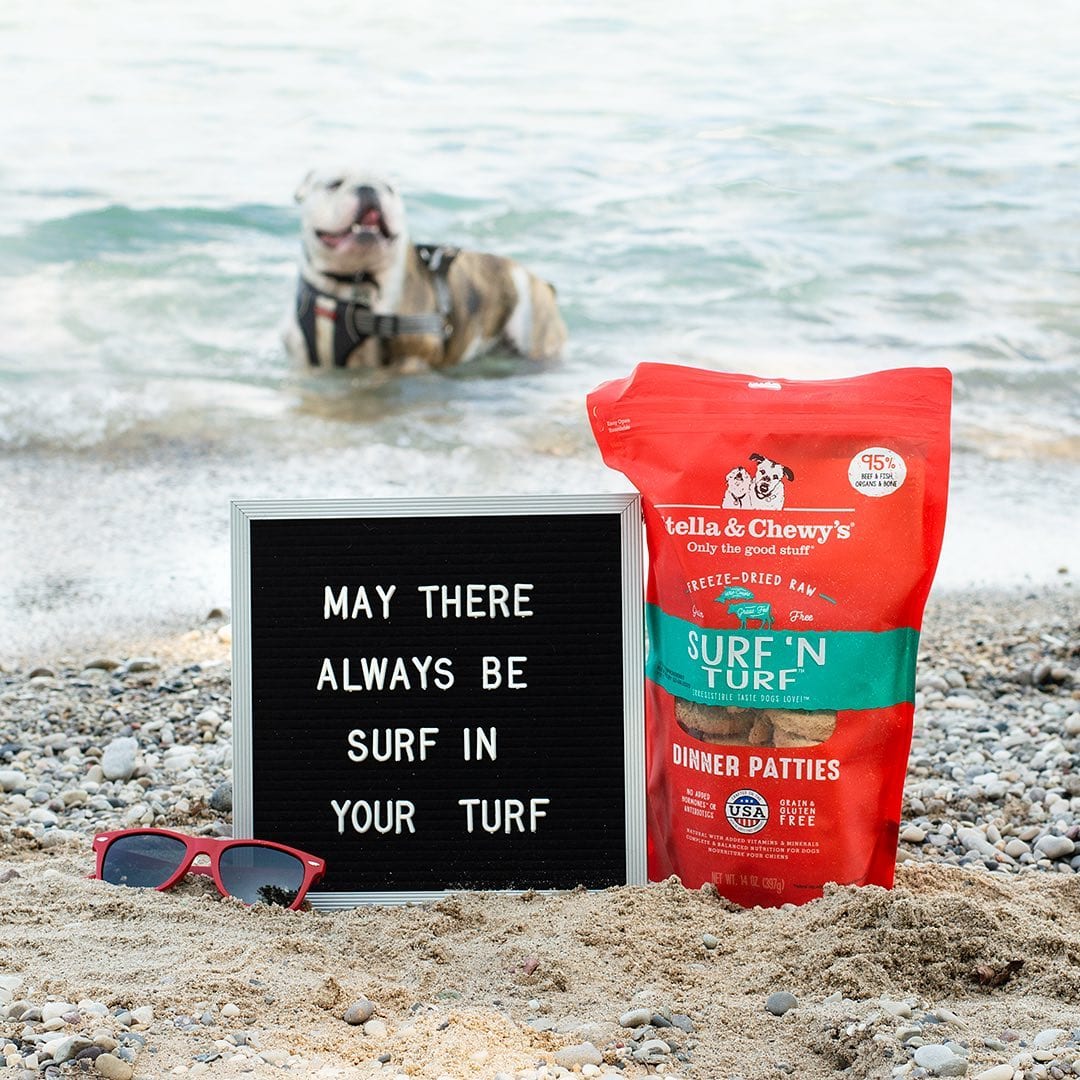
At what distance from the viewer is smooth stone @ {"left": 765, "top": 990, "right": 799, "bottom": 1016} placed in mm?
1282

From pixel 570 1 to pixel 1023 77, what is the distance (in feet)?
9.86

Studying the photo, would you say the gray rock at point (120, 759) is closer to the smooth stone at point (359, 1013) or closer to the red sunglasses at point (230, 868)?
the red sunglasses at point (230, 868)

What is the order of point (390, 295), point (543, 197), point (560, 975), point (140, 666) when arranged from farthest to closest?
1. point (543, 197)
2. point (390, 295)
3. point (140, 666)
4. point (560, 975)

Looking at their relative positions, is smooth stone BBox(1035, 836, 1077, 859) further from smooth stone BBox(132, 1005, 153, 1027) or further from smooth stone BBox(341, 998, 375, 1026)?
smooth stone BBox(132, 1005, 153, 1027)

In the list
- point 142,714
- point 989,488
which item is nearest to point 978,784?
point 142,714

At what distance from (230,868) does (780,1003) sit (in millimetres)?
673

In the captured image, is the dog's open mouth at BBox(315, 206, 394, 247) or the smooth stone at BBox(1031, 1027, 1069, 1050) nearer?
the smooth stone at BBox(1031, 1027, 1069, 1050)

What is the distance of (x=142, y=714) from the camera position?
8.05 feet

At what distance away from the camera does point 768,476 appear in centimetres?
153

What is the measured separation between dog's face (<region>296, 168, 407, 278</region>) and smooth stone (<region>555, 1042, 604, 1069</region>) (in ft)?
17.9

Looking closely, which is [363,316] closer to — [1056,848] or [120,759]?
[120,759]

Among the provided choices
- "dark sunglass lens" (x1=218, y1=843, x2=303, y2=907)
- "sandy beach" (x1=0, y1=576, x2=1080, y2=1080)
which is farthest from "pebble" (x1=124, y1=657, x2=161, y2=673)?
"dark sunglass lens" (x1=218, y1=843, x2=303, y2=907)

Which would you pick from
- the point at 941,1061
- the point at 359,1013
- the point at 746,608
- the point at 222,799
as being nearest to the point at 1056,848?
the point at 746,608

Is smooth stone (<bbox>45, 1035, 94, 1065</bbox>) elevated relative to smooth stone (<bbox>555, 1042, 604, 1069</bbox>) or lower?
elevated
